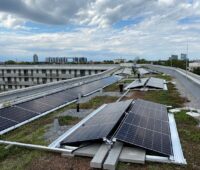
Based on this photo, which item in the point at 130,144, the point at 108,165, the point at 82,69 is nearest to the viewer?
the point at 108,165

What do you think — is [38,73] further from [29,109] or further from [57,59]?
[29,109]

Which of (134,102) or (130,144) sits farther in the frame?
(134,102)

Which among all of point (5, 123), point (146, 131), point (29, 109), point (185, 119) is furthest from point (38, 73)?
point (146, 131)

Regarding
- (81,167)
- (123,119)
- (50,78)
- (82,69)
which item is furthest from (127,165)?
(50,78)

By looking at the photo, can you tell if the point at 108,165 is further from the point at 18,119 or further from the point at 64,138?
the point at 18,119

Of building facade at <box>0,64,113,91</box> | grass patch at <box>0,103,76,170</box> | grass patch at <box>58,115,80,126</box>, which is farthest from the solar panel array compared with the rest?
building facade at <box>0,64,113,91</box>

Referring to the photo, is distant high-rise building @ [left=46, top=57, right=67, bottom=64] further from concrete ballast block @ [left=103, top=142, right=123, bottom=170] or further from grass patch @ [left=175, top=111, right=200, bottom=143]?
concrete ballast block @ [left=103, top=142, right=123, bottom=170]
